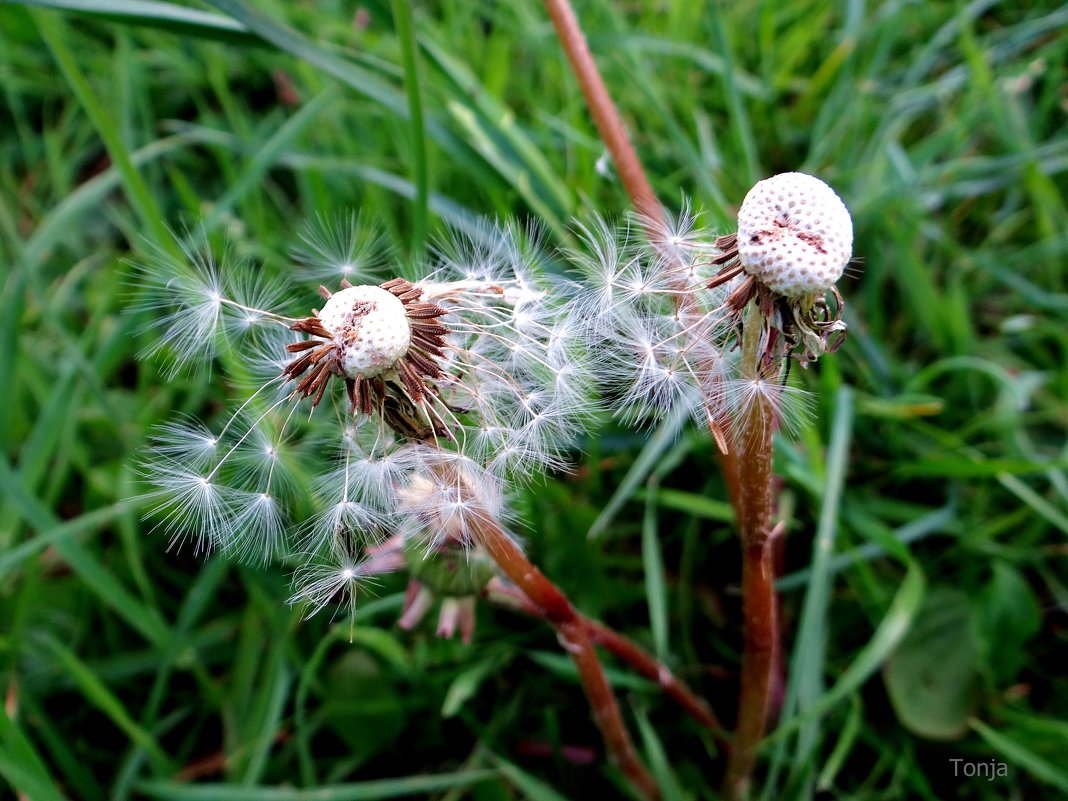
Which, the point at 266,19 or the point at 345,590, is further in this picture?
the point at 266,19

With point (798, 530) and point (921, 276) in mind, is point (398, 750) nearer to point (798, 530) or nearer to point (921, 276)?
point (798, 530)

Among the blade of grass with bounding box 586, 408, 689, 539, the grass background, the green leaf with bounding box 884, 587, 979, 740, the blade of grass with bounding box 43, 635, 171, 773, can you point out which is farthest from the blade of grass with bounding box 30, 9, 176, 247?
the green leaf with bounding box 884, 587, 979, 740

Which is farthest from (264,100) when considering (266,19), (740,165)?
(740,165)

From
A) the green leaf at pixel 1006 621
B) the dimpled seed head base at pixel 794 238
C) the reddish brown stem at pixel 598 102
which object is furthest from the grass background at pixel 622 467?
the dimpled seed head base at pixel 794 238

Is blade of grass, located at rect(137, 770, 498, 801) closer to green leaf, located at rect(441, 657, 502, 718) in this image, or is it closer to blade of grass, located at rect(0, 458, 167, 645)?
green leaf, located at rect(441, 657, 502, 718)

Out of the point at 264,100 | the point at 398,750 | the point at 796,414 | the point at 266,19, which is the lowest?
the point at 398,750

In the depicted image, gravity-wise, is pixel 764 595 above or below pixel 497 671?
above

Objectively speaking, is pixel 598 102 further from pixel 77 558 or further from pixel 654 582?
pixel 77 558

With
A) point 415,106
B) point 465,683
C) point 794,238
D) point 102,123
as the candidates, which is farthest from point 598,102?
point 465,683
